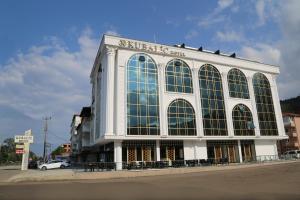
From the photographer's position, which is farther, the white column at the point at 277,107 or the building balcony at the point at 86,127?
Result: the building balcony at the point at 86,127

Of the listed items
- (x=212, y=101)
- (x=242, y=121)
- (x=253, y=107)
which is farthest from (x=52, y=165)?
(x=253, y=107)

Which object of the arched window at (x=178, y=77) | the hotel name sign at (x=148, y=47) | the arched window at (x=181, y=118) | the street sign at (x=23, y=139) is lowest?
the street sign at (x=23, y=139)

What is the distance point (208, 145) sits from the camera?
41344 mm

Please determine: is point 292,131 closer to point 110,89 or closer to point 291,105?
point 291,105

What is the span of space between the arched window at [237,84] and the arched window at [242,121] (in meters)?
2.15

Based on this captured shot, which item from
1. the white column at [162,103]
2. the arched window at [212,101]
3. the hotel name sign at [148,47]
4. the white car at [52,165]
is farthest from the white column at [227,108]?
the white car at [52,165]

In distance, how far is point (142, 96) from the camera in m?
Result: 37.1

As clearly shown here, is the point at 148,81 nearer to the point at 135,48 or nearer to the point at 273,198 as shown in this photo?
the point at 135,48

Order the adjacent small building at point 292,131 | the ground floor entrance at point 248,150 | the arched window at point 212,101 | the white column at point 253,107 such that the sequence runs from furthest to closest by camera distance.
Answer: the adjacent small building at point 292,131 < the white column at point 253,107 < the ground floor entrance at point 248,150 < the arched window at point 212,101

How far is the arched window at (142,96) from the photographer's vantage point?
3556 cm

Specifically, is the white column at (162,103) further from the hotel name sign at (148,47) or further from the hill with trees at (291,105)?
the hill with trees at (291,105)

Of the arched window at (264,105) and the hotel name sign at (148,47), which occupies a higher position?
the hotel name sign at (148,47)

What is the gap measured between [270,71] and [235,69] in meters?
8.92

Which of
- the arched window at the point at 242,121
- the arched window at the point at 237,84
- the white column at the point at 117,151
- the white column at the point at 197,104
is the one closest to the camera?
the white column at the point at 117,151
